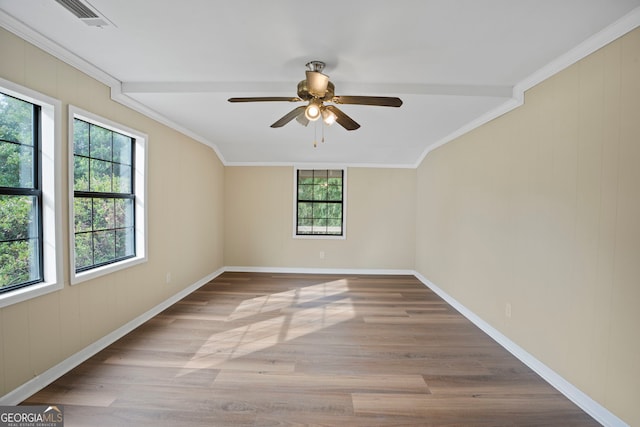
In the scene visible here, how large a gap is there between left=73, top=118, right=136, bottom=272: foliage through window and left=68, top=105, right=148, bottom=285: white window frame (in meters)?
0.05

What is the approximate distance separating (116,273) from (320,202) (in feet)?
11.7

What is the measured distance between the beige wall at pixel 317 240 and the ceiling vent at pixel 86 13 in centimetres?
377

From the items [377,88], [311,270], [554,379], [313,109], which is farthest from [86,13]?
[311,270]

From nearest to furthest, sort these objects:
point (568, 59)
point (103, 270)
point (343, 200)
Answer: point (568, 59), point (103, 270), point (343, 200)

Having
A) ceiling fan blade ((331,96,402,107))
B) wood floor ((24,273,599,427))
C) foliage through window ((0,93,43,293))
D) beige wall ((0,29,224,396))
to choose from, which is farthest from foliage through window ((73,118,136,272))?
ceiling fan blade ((331,96,402,107))

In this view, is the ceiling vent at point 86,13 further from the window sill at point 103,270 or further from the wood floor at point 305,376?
the wood floor at point 305,376

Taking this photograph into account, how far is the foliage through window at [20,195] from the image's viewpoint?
5.96ft

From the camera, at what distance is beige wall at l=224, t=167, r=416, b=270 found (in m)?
5.47

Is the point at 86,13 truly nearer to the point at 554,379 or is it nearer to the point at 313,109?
the point at 313,109

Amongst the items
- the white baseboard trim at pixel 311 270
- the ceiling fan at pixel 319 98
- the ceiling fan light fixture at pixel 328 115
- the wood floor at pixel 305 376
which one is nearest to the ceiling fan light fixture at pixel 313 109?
the ceiling fan at pixel 319 98

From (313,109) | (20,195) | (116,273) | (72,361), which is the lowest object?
(72,361)

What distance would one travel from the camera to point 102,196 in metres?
2.61

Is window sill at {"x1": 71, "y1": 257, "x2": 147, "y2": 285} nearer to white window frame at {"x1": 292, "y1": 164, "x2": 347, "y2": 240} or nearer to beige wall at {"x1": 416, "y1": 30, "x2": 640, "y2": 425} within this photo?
white window frame at {"x1": 292, "y1": 164, "x2": 347, "y2": 240}

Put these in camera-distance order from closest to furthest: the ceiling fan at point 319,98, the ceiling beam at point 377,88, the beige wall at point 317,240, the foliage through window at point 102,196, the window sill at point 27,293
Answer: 1. the window sill at point 27,293
2. the ceiling fan at point 319,98
3. the foliage through window at point 102,196
4. the ceiling beam at point 377,88
5. the beige wall at point 317,240
